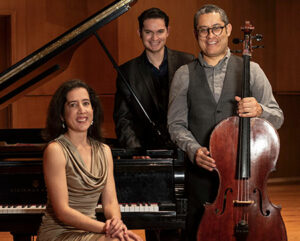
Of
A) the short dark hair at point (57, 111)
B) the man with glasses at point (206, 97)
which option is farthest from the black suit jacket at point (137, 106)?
the short dark hair at point (57, 111)

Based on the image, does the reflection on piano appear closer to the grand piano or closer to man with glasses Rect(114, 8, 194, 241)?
the grand piano

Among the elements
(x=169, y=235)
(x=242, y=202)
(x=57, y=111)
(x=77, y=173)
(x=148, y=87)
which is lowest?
(x=169, y=235)

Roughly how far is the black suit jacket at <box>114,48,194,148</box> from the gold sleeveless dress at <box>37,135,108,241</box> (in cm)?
85

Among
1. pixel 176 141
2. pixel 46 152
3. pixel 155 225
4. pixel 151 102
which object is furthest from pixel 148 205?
pixel 151 102

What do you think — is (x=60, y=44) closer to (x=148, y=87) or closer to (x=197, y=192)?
(x=148, y=87)

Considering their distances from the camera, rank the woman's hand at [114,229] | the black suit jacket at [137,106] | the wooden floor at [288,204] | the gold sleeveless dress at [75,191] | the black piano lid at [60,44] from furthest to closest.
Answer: the wooden floor at [288,204], the black suit jacket at [137,106], the black piano lid at [60,44], the gold sleeveless dress at [75,191], the woman's hand at [114,229]

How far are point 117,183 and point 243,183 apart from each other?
0.64m

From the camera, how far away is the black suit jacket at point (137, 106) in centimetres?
315

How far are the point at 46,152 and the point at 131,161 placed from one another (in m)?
0.56

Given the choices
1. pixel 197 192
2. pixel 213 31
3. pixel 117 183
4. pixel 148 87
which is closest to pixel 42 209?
pixel 117 183

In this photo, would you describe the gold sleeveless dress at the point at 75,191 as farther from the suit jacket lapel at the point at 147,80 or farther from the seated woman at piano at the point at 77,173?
the suit jacket lapel at the point at 147,80

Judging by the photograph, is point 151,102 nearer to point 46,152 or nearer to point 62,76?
point 46,152

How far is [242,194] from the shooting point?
2.35 m

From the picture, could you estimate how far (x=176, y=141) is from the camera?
101 inches
